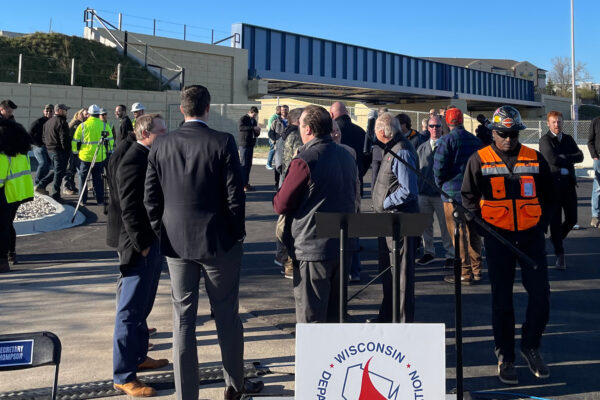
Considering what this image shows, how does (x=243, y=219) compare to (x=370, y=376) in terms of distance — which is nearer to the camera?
(x=370, y=376)

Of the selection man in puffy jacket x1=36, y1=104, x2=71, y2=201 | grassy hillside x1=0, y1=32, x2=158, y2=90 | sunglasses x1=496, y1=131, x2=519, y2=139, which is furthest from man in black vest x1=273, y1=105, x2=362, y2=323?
grassy hillside x1=0, y1=32, x2=158, y2=90

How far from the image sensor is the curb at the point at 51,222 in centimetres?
1104

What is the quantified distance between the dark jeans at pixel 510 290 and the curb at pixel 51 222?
28.0ft

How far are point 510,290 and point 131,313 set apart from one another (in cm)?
283

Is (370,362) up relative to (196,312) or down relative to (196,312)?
down

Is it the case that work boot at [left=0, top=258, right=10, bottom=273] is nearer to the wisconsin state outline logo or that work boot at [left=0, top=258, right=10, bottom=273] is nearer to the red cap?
the red cap

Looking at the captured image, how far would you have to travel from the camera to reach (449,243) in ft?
28.1

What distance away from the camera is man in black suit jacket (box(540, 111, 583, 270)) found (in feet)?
28.0

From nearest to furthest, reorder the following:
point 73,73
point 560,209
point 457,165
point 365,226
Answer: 1. point 365,226
2. point 457,165
3. point 560,209
4. point 73,73

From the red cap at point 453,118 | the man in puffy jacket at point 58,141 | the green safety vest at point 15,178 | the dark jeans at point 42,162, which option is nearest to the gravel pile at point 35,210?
the man in puffy jacket at point 58,141

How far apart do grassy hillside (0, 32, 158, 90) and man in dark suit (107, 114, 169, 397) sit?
25.6m

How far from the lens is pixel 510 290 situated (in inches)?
196

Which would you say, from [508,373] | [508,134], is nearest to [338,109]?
[508,134]

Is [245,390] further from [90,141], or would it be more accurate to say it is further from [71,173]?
[71,173]
